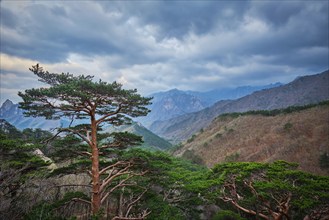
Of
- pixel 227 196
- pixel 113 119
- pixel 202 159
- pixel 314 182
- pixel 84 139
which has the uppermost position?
pixel 113 119

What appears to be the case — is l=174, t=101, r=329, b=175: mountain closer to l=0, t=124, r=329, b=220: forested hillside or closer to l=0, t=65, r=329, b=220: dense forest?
l=0, t=124, r=329, b=220: forested hillside

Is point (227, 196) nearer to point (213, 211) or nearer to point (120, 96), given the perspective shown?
point (213, 211)

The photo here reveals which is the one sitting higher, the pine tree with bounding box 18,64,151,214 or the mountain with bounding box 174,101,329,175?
the pine tree with bounding box 18,64,151,214

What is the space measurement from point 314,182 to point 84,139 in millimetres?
13364

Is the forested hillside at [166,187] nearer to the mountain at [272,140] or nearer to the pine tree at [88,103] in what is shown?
the pine tree at [88,103]

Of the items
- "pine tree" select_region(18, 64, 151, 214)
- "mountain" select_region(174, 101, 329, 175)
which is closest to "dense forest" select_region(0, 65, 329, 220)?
"pine tree" select_region(18, 64, 151, 214)

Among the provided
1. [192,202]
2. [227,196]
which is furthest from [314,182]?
[192,202]

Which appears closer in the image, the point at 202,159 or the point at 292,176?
the point at 292,176

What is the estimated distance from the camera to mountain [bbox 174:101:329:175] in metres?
53.1

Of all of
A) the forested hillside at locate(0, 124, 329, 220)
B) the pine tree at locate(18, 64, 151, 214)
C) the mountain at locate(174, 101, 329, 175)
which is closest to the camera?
the pine tree at locate(18, 64, 151, 214)

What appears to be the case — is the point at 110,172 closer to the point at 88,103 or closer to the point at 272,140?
the point at 88,103

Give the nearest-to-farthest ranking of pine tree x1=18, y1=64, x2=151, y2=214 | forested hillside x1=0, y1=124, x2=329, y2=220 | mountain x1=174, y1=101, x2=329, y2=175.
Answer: pine tree x1=18, y1=64, x2=151, y2=214
forested hillside x1=0, y1=124, x2=329, y2=220
mountain x1=174, y1=101, x2=329, y2=175

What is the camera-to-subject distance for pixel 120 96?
12250 millimetres

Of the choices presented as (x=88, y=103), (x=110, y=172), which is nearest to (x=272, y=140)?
(x=110, y=172)
